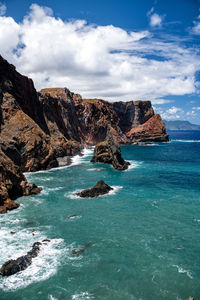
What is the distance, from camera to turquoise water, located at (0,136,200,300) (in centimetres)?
2256

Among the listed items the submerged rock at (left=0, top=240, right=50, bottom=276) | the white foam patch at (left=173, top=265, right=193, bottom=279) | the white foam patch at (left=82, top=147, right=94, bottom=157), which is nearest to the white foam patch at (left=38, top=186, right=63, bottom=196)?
the submerged rock at (left=0, top=240, right=50, bottom=276)

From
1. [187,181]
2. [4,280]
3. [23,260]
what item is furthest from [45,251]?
[187,181]

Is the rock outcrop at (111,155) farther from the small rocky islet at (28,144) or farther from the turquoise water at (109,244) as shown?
the turquoise water at (109,244)

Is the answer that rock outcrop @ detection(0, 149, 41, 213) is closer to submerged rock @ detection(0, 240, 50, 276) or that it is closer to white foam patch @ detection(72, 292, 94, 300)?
submerged rock @ detection(0, 240, 50, 276)

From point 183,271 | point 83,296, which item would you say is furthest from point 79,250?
point 183,271

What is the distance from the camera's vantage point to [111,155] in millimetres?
89875

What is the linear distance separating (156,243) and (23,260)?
1604 cm

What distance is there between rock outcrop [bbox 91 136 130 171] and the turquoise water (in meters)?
26.3

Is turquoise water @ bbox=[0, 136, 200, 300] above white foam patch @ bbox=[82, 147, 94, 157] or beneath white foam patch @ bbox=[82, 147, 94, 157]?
beneath

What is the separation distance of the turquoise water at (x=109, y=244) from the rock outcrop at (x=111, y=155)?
86.3ft

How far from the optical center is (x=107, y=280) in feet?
77.2

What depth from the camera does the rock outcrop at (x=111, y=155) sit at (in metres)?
82.2

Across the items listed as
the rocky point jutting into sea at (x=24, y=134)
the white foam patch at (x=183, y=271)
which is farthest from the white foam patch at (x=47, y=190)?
Result: the white foam patch at (x=183, y=271)

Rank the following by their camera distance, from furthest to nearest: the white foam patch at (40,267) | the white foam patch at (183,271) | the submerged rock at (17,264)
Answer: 1. the submerged rock at (17,264)
2. the white foam patch at (183,271)
3. the white foam patch at (40,267)
